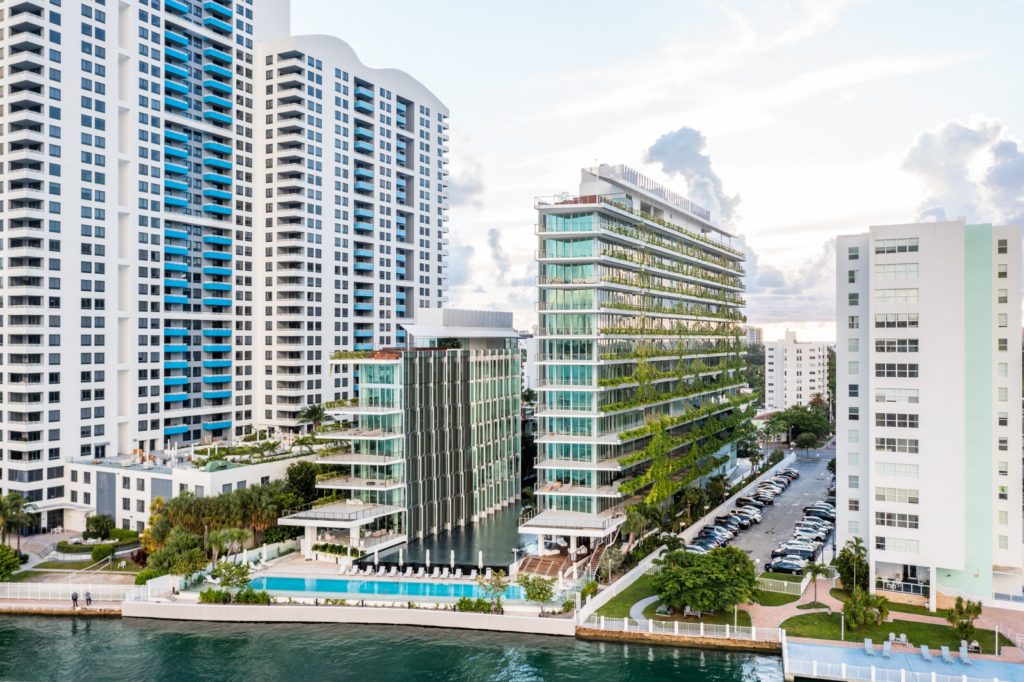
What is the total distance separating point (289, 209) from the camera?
10950 cm

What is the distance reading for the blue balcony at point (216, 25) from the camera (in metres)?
104

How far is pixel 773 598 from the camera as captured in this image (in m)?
53.4

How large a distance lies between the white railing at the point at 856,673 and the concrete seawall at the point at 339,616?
46.7 feet

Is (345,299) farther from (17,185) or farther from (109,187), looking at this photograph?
(17,185)

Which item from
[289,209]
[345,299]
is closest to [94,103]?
[289,209]

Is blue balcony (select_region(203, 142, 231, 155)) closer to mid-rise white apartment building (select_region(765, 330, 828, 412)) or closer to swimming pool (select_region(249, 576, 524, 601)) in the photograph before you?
swimming pool (select_region(249, 576, 524, 601))

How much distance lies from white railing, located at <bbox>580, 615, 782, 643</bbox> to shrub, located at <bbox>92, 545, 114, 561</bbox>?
129ft

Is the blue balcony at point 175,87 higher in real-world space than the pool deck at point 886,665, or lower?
higher

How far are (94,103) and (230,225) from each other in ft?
82.7

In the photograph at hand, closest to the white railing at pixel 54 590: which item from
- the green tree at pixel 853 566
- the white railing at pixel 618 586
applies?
the white railing at pixel 618 586

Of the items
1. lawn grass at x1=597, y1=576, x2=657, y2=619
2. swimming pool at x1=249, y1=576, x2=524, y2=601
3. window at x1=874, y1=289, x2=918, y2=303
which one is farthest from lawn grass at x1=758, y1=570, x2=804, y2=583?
window at x1=874, y1=289, x2=918, y2=303

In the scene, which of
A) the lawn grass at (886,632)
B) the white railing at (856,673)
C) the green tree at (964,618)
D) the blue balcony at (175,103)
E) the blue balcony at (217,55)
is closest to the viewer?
the white railing at (856,673)

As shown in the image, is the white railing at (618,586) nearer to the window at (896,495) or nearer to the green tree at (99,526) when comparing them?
the window at (896,495)

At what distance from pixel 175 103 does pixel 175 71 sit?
4267mm
